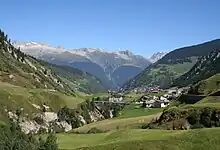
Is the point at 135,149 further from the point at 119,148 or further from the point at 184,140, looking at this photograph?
the point at 184,140

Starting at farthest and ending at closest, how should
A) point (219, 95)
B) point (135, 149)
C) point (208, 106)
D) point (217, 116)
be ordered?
point (219, 95) → point (208, 106) → point (217, 116) → point (135, 149)

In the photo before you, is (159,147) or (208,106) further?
(208,106)

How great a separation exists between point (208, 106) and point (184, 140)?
47.4 m

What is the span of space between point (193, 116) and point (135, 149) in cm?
5067

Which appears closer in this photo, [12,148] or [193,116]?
[12,148]

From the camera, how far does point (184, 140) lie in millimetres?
75125

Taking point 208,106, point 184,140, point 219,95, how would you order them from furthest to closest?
point 219,95, point 208,106, point 184,140

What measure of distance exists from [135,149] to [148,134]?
18.1 m

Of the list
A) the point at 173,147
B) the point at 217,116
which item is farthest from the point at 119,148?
the point at 217,116

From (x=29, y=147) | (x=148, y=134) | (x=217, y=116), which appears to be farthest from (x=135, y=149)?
(x=217, y=116)

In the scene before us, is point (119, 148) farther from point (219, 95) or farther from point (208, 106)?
point (219, 95)

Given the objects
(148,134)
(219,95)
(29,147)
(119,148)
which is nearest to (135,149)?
(119,148)

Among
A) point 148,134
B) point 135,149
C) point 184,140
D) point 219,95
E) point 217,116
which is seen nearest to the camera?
point 135,149

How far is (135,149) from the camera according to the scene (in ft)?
230
